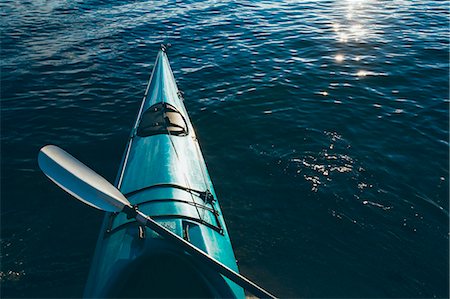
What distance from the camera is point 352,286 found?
15.5 feet

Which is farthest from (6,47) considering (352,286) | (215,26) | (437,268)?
(437,268)

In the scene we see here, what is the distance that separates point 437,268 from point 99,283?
16.9ft

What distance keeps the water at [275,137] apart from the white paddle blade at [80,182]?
7.22 ft

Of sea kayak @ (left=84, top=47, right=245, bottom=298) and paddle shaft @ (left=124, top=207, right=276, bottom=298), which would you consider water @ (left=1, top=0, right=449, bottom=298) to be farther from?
paddle shaft @ (left=124, top=207, right=276, bottom=298)

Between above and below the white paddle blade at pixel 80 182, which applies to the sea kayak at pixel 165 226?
below

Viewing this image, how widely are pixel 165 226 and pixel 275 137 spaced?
4.50m

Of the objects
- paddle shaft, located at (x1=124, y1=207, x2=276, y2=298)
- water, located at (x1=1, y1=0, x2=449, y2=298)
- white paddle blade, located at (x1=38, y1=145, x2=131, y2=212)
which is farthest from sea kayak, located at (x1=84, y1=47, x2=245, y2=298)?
water, located at (x1=1, y1=0, x2=449, y2=298)

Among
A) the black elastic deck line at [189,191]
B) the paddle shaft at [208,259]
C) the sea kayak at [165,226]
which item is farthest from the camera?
the black elastic deck line at [189,191]

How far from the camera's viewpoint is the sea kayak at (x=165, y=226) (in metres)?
3.28

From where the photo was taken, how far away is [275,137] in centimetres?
768

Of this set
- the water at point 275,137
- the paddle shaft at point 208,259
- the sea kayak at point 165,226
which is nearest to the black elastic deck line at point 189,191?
the sea kayak at point 165,226

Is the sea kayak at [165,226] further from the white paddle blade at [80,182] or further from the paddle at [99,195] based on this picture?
the white paddle blade at [80,182]

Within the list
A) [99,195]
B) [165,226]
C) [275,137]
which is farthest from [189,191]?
[275,137]

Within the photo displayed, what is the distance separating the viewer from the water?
16.5 ft
